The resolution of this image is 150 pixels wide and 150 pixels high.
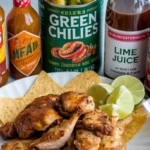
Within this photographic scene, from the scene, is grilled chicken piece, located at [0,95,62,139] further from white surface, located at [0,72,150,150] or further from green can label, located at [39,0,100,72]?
green can label, located at [39,0,100,72]

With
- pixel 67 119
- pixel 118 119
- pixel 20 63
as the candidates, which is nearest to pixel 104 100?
pixel 118 119

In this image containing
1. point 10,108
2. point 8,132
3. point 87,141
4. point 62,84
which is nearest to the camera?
point 87,141

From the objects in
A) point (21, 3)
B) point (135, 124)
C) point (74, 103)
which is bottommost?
point (135, 124)

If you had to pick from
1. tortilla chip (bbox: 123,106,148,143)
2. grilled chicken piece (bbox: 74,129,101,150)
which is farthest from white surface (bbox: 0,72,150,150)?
grilled chicken piece (bbox: 74,129,101,150)

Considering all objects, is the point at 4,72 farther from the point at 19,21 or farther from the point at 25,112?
the point at 25,112

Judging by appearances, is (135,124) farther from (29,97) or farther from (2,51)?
(2,51)

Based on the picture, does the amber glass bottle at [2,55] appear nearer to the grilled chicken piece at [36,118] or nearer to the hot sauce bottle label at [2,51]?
the hot sauce bottle label at [2,51]

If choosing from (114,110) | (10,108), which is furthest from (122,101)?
(10,108)

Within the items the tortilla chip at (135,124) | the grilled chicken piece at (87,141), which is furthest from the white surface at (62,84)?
the grilled chicken piece at (87,141)
